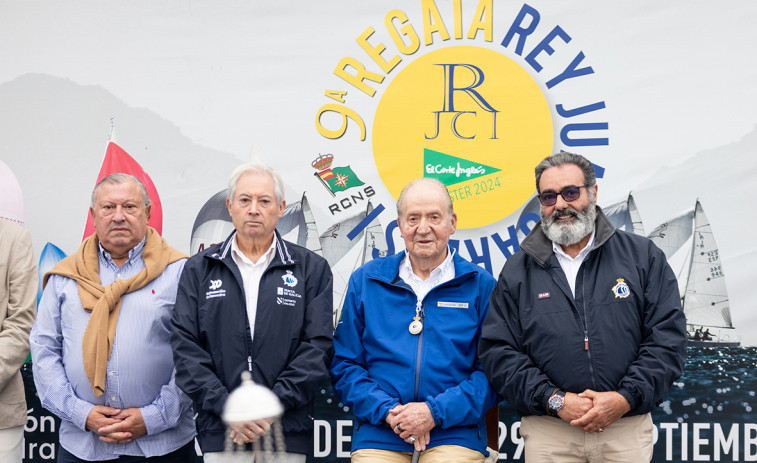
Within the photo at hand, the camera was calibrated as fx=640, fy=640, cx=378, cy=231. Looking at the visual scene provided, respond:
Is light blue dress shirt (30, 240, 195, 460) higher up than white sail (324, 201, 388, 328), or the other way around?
white sail (324, 201, 388, 328)

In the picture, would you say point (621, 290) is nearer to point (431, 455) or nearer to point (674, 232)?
point (431, 455)

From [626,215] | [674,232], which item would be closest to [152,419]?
[626,215]

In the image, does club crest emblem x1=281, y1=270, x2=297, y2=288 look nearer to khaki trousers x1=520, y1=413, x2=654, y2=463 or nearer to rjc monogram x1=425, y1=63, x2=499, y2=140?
khaki trousers x1=520, y1=413, x2=654, y2=463

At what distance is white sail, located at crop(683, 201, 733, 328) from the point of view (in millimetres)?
2980

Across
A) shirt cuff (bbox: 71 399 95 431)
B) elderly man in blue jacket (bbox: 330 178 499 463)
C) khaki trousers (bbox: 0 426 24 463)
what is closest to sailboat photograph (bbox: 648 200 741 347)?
elderly man in blue jacket (bbox: 330 178 499 463)

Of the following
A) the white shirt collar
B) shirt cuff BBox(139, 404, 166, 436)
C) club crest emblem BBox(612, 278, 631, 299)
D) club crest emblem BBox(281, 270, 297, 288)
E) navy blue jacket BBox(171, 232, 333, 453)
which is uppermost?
the white shirt collar

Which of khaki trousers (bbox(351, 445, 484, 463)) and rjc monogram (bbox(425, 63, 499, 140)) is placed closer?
khaki trousers (bbox(351, 445, 484, 463))

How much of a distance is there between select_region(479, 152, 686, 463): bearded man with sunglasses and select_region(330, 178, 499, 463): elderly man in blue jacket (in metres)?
0.11

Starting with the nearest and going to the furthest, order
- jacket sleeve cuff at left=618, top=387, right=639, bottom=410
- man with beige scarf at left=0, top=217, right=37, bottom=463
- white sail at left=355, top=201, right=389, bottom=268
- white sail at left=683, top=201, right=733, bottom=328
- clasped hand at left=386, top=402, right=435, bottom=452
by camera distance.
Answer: jacket sleeve cuff at left=618, top=387, right=639, bottom=410 → clasped hand at left=386, top=402, right=435, bottom=452 → man with beige scarf at left=0, top=217, right=37, bottom=463 → white sail at left=683, top=201, right=733, bottom=328 → white sail at left=355, top=201, right=389, bottom=268

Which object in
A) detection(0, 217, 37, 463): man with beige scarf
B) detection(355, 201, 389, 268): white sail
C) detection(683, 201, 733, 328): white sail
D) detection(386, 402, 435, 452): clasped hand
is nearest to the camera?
detection(386, 402, 435, 452): clasped hand

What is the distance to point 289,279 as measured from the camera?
2.32m

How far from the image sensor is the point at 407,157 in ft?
10.2

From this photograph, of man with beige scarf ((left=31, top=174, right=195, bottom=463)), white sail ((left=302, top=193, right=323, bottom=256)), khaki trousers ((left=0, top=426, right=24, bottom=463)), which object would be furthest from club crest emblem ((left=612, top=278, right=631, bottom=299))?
khaki trousers ((left=0, top=426, right=24, bottom=463))

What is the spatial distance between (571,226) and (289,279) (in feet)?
3.40
